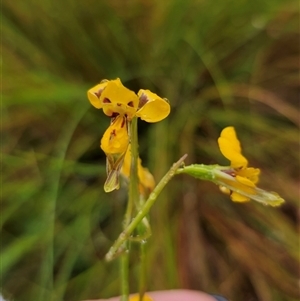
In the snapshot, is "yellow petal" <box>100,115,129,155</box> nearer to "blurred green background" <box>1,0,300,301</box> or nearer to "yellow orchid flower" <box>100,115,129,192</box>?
"yellow orchid flower" <box>100,115,129,192</box>

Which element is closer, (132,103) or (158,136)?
(132,103)

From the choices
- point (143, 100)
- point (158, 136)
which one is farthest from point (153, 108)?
point (158, 136)

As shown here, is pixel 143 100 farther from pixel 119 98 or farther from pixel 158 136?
pixel 158 136

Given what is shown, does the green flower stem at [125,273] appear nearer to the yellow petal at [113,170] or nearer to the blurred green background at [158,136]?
the yellow petal at [113,170]

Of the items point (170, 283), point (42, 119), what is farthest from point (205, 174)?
point (42, 119)

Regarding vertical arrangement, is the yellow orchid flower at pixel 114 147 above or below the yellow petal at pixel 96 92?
below

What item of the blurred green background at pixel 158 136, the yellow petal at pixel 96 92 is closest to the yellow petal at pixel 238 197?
the yellow petal at pixel 96 92

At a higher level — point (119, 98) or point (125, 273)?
point (119, 98)
